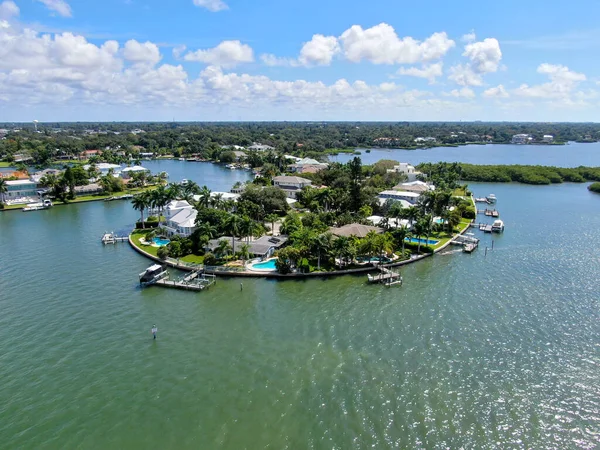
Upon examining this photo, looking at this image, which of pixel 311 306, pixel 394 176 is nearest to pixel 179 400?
pixel 311 306

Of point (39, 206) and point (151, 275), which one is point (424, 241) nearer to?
point (151, 275)

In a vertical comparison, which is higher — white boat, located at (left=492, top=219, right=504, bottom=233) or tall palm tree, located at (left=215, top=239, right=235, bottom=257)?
tall palm tree, located at (left=215, top=239, right=235, bottom=257)

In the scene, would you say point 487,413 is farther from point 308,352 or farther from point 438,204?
point 438,204

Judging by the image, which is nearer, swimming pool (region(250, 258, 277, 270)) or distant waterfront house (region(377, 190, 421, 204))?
swimming pool (region(250, 258, 277, 270))

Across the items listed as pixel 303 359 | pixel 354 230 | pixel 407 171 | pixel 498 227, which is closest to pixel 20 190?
pixel 354 230

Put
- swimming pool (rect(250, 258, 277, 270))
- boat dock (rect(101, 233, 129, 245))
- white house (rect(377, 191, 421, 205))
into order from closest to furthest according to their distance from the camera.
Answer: swimming pool (rect(250, 258, 277, 270)), boat dock (rect(101, 233, 129, 245)), white house (rect(377, 191, 421, 205))

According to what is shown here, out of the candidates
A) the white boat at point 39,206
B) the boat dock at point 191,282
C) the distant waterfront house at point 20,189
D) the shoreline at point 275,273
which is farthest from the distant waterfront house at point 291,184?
the distant waterfront house at point 20,189

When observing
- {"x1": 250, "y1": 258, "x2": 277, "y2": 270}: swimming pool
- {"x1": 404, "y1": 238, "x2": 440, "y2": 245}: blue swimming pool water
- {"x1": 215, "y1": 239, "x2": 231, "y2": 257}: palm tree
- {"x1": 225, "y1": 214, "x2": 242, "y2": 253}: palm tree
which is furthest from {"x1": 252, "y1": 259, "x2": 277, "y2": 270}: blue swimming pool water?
{"x1": 404, "y1": 238, "x2": 440, "y2": 245}: blue swimming pool water

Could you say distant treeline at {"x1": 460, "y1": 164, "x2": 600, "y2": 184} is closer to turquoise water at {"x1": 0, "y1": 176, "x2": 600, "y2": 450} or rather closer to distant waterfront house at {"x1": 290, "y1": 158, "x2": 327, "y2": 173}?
distant waterfront house at {"x1": 290, "y1": 158, "x2": 327, "y2": 173}
